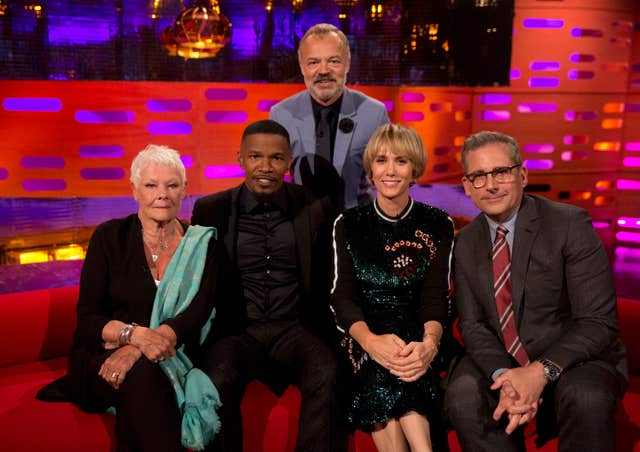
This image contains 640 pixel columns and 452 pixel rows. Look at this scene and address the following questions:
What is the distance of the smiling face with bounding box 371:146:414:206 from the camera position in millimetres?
2336

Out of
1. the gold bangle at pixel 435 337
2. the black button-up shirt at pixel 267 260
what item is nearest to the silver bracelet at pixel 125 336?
the black button-up shirt at pixel 267 260

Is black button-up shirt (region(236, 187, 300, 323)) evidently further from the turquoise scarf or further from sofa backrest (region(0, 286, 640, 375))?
sofa backrest (region(0, 286, 640, 375))

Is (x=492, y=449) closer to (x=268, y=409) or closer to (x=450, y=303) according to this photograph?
(x=450, y=303)

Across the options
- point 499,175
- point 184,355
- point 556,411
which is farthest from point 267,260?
point 556,411

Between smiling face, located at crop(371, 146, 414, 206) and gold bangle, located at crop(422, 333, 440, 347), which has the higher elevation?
smiling face, located at crop(371, 146, 414, 206)

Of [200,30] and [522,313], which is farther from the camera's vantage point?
[200,30]

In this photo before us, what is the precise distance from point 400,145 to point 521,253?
0.59 meters

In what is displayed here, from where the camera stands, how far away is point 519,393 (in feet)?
6.44

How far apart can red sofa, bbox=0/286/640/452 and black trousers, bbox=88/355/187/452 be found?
0.21 metres

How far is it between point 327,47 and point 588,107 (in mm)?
4767

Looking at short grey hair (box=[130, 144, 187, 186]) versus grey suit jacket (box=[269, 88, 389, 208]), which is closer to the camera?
short grey hair (box=[130, 144, 187, 186])

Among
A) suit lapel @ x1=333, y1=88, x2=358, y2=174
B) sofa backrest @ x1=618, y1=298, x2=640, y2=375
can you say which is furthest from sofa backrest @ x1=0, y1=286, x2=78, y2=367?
sofa backrest @ x1=618, y1=298, x2=640, y2=375

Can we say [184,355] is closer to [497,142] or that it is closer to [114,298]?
[114,298]

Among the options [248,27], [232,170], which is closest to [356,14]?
[248,27]
